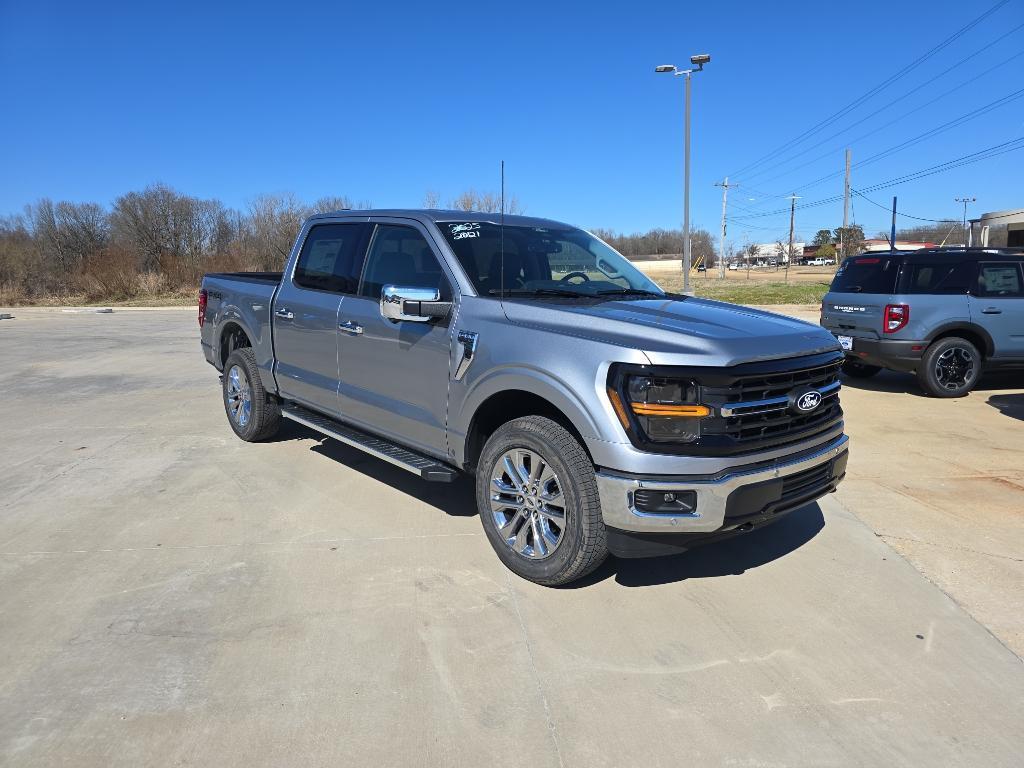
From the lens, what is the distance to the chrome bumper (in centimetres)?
319

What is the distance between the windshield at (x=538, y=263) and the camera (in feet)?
14.2

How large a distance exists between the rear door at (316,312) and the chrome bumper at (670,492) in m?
2.58

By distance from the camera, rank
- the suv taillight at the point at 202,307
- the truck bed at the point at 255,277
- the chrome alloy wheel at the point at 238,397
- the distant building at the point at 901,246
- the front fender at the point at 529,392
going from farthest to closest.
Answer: the distant building at the point at 901,246
the suv taillight at the point at 202,307
the truck bed at the point at 255,277
the chrome alloy wheel at the point at 238,397
the front fender at the point at 529,392

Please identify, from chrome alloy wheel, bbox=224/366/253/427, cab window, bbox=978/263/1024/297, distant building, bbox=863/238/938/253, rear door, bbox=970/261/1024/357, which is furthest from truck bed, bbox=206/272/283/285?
cab window, bbox=978/263/1024/297

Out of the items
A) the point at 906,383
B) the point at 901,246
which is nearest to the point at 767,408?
the point at 906,383

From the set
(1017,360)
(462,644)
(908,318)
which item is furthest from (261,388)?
(1017,360)

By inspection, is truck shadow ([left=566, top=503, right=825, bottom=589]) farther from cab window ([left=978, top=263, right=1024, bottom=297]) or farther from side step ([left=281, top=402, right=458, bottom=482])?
cab window ([left=978, top=263, right=1024, bottom=297])

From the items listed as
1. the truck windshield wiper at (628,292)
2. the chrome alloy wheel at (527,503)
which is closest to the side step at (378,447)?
the chrome alloy wheel at (527,503)

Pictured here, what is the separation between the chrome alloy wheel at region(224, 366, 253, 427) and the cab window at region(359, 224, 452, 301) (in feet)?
6.96

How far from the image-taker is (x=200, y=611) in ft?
11.4

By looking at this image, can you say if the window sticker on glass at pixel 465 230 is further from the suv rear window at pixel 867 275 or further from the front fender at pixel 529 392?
the suv rear window at pixel 867 275

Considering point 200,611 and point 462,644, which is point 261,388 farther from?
point 462,644

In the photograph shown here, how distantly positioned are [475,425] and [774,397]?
1.60 meters

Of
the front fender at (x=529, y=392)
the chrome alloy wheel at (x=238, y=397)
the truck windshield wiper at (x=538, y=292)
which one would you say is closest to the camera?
the front fender at (x=529, y=392)
